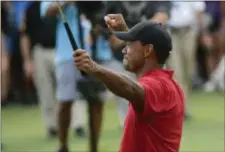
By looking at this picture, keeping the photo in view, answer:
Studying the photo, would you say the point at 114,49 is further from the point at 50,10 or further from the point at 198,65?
the point at 198,65

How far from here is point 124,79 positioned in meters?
5.04

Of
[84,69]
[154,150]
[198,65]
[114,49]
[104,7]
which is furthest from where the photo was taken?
[198,65]

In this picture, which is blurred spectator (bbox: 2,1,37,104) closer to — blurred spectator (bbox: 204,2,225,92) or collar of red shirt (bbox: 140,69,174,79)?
blurred spectator (bbox: 204,2,225,92)

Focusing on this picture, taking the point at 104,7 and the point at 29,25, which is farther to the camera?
the point at 29,25

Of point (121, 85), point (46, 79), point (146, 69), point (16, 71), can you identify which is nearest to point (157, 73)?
point (146, 69)

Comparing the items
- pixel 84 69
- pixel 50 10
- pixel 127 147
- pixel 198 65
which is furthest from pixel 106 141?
pixel 198 65

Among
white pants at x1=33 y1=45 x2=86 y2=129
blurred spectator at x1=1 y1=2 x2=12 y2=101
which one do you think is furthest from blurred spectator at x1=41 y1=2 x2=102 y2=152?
blurred spectator at x1=1 y1=2 x2=12 y2=101

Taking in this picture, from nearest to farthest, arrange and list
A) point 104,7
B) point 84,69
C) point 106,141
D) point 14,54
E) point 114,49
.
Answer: point 84,69
point 104,7
point 114,49
point 106,141
point 14,54

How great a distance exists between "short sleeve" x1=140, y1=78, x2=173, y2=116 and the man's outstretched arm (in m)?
0.05

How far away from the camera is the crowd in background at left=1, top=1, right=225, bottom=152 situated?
874 cm

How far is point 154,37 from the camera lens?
17.9ft

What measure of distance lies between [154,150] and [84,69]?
0.84m

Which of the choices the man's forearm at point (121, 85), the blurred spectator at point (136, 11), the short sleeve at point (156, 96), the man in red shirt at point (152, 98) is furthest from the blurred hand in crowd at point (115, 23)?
the blurred spectator at point (136, 11)

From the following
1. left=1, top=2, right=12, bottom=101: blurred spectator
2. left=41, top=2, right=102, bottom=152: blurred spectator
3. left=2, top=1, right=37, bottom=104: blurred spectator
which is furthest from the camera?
left=2, top=1, right=37, bottom=104: blurred spectator
